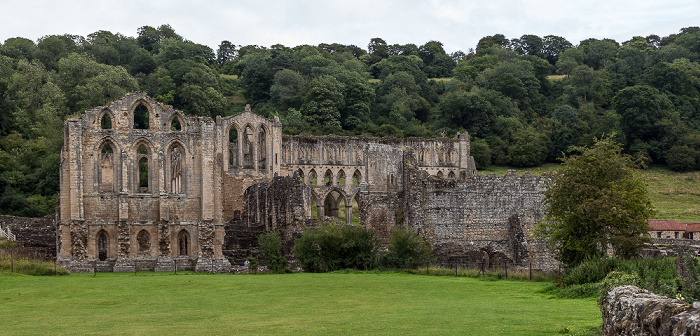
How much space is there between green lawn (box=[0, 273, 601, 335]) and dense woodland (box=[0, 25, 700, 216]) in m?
40.6

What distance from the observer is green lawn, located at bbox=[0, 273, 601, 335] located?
18.0 m

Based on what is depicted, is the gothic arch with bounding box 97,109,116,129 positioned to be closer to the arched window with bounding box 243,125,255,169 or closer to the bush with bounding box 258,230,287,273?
the arched window with bounding box 243,125,255,169

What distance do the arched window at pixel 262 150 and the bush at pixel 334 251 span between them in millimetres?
30835

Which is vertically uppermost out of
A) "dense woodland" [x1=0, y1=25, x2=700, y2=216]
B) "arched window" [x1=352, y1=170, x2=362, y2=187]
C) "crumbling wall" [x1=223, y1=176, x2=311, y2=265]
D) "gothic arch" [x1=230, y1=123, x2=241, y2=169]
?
"dense woodland" [x1=0, y1=25, x2=700, y2=216]

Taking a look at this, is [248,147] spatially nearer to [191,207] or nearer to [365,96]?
[191,207]

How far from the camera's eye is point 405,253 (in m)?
38.6

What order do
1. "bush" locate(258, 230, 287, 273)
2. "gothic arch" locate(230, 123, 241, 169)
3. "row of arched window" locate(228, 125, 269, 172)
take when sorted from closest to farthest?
"bush" locate(258, 230, 287, 273)
"gothic arch" locate(230, 123, 241, 169)
"row of arched window" locate(228, 125, 269, 172)

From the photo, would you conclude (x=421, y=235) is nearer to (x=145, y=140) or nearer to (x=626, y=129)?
(x=145, y=140)

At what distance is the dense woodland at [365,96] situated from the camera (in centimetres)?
8319

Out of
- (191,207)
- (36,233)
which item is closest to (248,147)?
(191,207)

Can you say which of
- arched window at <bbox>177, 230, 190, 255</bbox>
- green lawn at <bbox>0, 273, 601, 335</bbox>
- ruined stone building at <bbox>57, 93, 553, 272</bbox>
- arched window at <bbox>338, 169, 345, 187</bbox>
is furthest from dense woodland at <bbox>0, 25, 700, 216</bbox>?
green lawn at <bbox>0, 273, 601, 335</bbox>

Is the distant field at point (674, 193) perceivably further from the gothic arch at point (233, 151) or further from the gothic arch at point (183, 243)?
the gothic arch at point (183, 243)

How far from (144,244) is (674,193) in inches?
2252

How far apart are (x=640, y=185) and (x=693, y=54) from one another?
10782 centimetres
